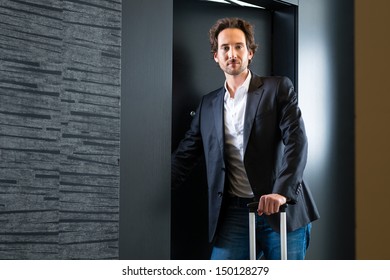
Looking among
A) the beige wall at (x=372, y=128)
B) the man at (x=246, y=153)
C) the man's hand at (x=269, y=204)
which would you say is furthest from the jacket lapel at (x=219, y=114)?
the beige wall at (x=372, y=128)

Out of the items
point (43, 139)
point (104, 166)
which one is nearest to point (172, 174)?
point (104, 166)

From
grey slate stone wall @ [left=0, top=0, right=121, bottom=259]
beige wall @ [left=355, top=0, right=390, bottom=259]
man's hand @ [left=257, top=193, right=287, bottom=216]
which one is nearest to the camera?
grey slate stone wall @ [left=0, top=0, right=121, bottom=259]

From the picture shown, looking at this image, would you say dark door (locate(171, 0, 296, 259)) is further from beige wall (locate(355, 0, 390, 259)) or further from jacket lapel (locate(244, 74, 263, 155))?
beige wall (locate(355, 0, 390, 259))

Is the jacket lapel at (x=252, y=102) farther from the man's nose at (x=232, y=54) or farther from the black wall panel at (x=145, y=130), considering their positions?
the black wall panel at (x=145, y=130)

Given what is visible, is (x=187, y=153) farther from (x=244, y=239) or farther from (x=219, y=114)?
(x=244, y=239)

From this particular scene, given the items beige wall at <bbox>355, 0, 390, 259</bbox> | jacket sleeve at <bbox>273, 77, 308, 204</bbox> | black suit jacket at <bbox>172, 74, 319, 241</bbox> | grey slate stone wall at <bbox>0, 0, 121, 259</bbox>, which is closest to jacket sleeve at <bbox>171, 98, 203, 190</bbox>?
black suit jacket at <bbox>172, 74, 319, 241</bbox>

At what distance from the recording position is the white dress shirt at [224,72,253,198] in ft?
8.53

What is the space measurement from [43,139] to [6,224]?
275 mm

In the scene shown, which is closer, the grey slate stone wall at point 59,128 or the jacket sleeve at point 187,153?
the grey slate stone wall at point 59,128

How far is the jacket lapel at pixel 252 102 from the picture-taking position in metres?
2.58

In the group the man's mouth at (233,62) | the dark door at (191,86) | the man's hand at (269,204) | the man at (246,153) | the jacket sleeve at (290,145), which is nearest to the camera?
the man's hand at (269,204)

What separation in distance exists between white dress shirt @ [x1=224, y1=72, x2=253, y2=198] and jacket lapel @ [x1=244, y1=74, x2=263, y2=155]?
0.03 metres

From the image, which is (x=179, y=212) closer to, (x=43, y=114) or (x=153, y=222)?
(x=153, y=222)
